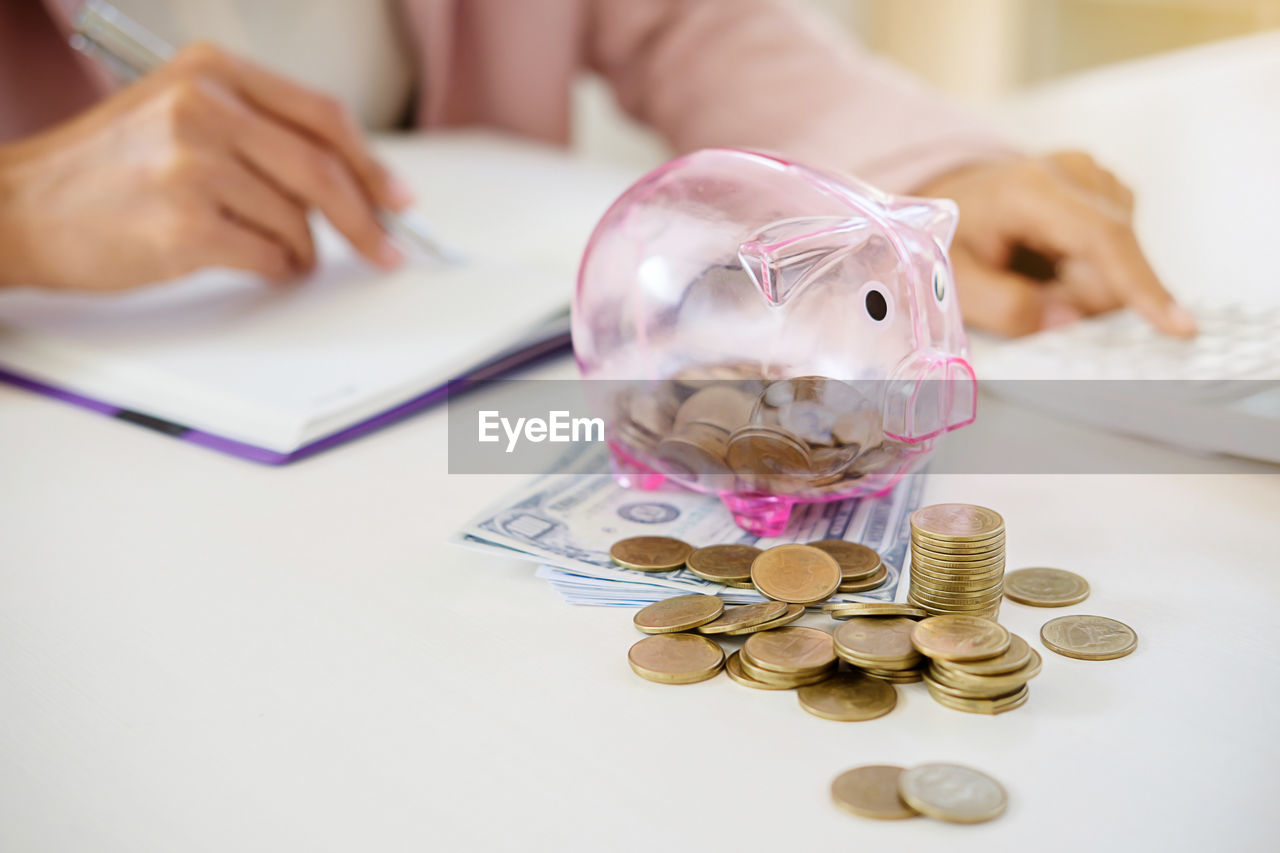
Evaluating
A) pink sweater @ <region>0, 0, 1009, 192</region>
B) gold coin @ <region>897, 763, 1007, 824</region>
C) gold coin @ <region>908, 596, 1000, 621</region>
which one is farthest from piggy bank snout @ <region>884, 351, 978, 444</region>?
pink sweater @ <region>0, 0, 1009, 192</region>

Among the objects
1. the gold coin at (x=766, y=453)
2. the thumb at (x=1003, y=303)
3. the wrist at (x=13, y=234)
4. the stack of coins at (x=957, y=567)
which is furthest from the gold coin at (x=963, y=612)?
the wrist at (x=13, y=234)

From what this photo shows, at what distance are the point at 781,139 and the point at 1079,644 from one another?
3.13ft

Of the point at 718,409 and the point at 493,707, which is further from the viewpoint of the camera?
the point at 718,409

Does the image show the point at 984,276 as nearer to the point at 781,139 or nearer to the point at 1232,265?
the point at 1232,265

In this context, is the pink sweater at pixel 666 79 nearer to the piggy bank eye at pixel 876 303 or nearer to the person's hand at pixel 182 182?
the person's hand at pixel 182 182

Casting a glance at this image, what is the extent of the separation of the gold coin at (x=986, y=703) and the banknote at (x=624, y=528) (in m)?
0.08

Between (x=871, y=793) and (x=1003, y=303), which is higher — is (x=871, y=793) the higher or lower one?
the lower one

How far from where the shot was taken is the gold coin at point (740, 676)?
0.45 m

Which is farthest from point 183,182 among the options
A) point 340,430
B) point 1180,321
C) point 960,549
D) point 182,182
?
point 1180,321

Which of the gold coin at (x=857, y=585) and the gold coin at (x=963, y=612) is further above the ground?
the gold coin at (x=857, y=585)

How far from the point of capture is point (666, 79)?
151 cm

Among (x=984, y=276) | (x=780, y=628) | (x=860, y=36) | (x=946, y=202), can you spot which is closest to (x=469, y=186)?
(x=984, y=276)

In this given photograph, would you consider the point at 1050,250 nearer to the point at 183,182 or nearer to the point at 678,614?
the point at 678,614

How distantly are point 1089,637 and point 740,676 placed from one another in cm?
17
